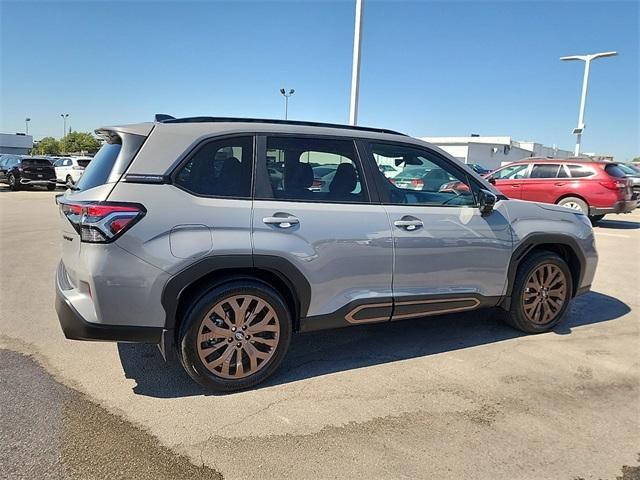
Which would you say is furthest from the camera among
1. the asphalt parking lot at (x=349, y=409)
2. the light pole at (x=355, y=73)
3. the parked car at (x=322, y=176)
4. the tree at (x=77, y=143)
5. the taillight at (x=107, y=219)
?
the tree at (x=77, y=143)

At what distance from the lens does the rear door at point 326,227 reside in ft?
10.4

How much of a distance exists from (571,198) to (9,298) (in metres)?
12.5

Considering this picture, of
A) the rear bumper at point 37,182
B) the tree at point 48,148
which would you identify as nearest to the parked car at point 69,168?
the rear bumper at point 37,182

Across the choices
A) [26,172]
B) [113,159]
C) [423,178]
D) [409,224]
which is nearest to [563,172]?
[423,178]

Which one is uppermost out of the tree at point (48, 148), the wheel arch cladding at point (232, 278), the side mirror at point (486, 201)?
the tree at point (48, 148)

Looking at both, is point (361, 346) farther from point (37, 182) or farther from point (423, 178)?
point (37, 182)

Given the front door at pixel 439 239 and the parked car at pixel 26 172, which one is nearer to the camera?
the front door at pixel 439 239

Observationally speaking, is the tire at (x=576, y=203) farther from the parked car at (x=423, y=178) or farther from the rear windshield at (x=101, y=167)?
the rear windshield at (x=101, y=167)

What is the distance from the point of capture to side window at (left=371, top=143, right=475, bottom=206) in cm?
373

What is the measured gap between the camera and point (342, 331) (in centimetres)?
443

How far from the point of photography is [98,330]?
289 cm

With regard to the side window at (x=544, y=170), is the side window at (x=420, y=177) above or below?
below

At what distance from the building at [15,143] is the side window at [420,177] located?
8942cm

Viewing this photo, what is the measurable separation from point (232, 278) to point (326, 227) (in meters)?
0.75
